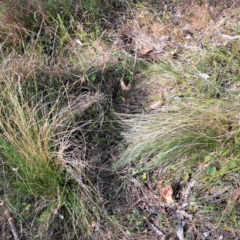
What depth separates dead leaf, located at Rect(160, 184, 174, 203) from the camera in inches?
Answer: 93.4

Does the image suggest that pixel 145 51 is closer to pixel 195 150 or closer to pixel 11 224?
pixel 195 150

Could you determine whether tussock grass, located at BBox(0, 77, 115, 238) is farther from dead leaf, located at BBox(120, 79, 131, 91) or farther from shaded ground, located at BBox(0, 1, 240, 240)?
dead leaf, located at BBox(120, 79, 131, 91)

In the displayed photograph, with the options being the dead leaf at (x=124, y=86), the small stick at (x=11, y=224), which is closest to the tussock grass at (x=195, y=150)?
the dead leaf at (x=124, y=86)

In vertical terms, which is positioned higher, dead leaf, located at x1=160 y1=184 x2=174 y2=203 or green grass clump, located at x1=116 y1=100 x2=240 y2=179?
green grass clump, located at x1=116 y1=100 x2=240 y2=179

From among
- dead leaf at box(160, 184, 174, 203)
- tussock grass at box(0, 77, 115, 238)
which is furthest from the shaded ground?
tussock grass at box(0, 77, 115, 238)

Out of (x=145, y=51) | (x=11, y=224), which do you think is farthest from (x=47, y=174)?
(x=145, y=51)

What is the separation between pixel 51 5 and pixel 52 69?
81 centimetres

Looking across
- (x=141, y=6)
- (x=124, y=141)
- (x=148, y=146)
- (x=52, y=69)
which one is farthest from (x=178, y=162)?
(x=141, y=6)

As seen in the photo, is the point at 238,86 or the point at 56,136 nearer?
the point at 56,136

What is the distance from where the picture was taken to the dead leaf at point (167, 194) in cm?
237

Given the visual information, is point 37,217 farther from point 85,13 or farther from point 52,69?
point 85,13

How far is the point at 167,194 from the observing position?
2.39 m

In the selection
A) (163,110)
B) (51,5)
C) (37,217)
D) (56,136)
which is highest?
(51,5)

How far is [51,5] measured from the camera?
341 cm
